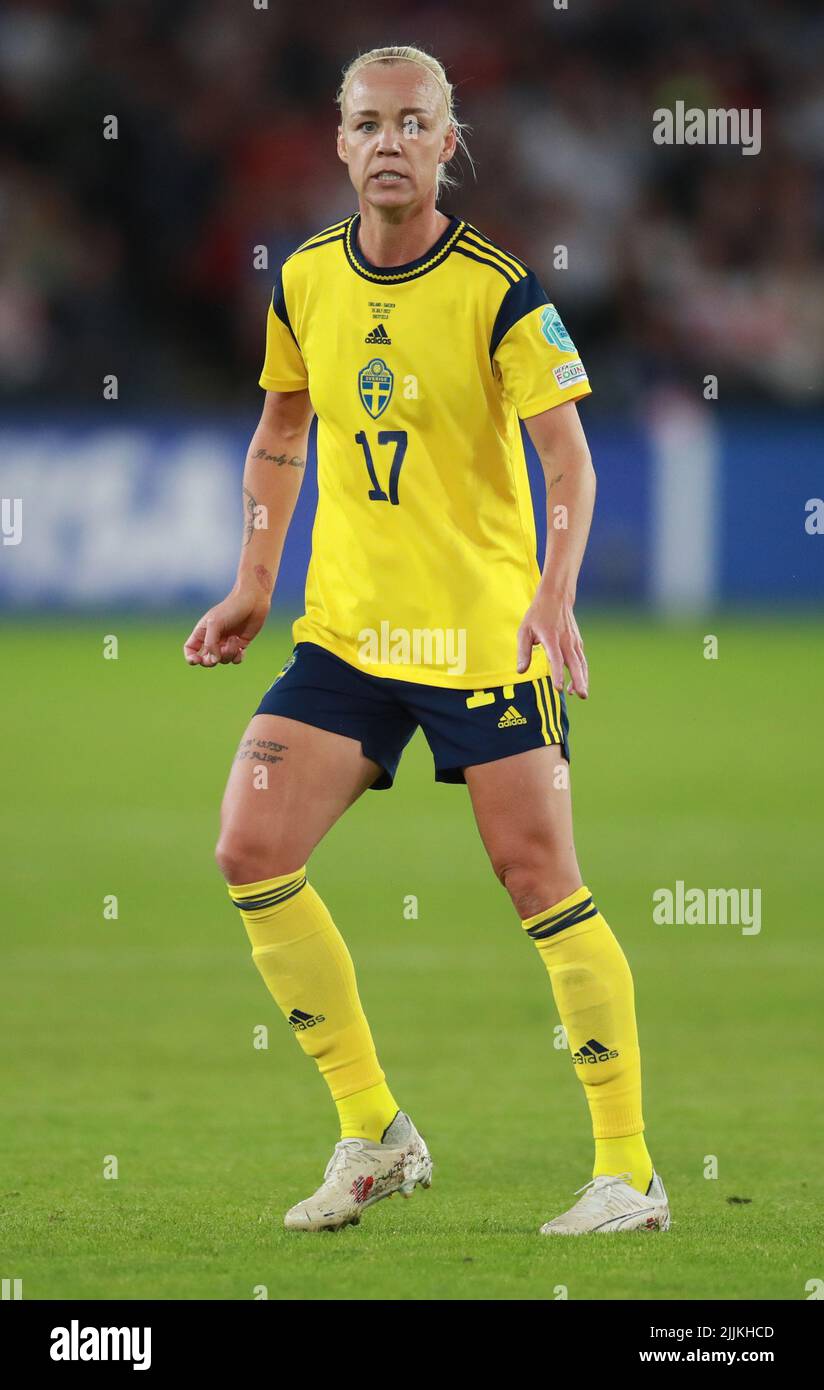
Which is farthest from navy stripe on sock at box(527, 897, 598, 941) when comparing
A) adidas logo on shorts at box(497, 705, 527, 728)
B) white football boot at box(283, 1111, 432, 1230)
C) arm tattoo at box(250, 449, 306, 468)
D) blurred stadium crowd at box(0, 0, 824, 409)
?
blurred stadium crowd at box(0, 0, 824, 409)

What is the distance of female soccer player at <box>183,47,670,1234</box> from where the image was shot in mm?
4379

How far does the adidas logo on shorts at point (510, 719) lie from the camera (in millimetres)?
4430

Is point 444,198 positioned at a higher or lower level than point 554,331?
higher

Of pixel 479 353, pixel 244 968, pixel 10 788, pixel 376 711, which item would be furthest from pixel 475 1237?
pixel 10 788

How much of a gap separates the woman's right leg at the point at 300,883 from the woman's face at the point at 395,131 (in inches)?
43.9

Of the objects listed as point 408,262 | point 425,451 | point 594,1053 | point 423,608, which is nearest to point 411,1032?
point 594,1053

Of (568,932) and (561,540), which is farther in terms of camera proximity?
(568,932)

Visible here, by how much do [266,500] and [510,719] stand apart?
0.84m

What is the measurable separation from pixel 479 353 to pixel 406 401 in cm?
18

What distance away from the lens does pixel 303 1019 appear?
462 centimetres

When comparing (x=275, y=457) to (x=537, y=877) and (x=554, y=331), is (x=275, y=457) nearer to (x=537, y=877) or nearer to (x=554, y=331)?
(x=554, y=331)

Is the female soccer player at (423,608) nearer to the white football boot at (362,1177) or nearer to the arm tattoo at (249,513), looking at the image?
the white football boot at (362,1177)

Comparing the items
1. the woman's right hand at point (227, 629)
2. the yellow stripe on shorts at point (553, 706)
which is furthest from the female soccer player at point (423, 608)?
the woman's right hand at point (227, 629)

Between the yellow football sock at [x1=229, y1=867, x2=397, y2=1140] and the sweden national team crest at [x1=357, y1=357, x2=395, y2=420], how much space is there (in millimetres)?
981
